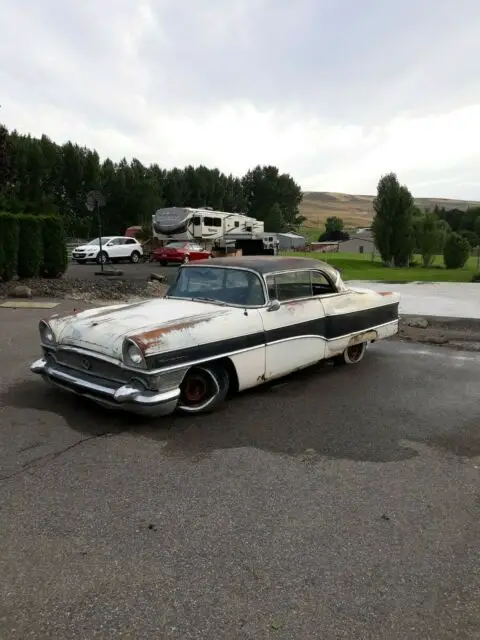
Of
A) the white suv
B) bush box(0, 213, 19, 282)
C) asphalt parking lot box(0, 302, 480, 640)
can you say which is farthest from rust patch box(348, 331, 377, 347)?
the white suv

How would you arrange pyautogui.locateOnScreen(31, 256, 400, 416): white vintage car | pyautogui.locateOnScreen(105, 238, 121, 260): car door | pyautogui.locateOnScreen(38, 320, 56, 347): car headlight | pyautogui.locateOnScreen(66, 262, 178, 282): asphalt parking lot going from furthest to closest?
pyautogui.locateOnScreen(105, 238, 121, 260): car door < pyautogui.locateOnScreen(66, 262, 178, 282): asphalt parking lot < pyautogui.locateOnScreen(38, 320, 56, 347): car headlight < pyautogui.locateOnScreen(31, 256, 400, 416): white vintage car

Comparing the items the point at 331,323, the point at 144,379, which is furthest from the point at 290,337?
the point at 144,379

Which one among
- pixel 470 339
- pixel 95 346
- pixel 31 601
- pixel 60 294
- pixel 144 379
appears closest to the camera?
pixel 31 601

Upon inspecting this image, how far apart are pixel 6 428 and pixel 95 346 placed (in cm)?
98

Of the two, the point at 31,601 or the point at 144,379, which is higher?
the point at 144,379

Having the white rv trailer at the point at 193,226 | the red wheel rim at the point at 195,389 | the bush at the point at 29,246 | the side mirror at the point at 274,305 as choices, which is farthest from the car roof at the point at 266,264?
the white rv trailer at the point at 193,226

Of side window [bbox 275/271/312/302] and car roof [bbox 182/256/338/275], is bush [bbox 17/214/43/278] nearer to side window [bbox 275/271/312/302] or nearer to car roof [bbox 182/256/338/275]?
car roof [bbox 182/256/338/275]

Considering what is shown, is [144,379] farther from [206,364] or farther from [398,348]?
[398,348]

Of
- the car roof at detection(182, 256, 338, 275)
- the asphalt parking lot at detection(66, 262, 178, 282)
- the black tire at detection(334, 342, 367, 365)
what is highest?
the car roof at detection(182, 256, 338, 275)

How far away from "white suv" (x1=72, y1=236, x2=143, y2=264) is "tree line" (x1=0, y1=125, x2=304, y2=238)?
9.37m

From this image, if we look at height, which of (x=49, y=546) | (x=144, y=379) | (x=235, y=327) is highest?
(x=235, y=327)

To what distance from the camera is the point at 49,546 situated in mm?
2631

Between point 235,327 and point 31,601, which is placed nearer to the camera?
point 31,601

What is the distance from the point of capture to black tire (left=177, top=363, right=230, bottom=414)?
4.54 metres
